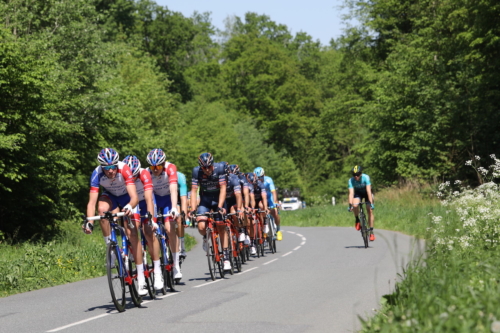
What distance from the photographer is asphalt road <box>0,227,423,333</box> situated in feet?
27.6

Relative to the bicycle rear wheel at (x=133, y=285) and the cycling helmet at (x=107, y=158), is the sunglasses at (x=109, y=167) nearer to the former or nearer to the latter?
the cycling helmet at (x=107, y=158)

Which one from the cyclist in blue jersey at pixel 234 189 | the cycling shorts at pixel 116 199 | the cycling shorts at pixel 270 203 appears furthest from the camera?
the cycling shorts at pixel 270 203

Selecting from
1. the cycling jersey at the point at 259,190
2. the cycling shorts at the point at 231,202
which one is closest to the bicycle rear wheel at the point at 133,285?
the cycling shorts at the point at 231,202

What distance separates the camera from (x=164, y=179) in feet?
40.9

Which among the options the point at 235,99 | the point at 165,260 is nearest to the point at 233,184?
the point at 165,260

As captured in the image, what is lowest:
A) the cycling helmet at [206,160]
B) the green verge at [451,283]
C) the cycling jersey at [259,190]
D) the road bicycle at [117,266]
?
the green verge at [451,283]

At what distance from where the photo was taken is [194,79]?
89.5m

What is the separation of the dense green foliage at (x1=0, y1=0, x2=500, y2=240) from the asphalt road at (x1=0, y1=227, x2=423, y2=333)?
18.9ft

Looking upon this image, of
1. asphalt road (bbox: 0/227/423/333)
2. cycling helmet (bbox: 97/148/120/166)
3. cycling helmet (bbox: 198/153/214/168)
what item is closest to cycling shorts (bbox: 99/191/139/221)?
cycling helmet (bbox: 97/148/120/166)

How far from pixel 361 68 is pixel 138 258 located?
49.6 meters

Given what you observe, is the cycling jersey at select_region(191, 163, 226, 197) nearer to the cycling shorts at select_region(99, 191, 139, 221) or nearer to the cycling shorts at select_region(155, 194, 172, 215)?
the cycling shorts at select_region(155, 194, 172, 215)

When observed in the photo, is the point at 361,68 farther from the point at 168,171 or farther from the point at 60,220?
the point at 168,171

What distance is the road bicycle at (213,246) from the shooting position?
1355 cm

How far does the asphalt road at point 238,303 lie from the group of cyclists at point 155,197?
69 centimetres
